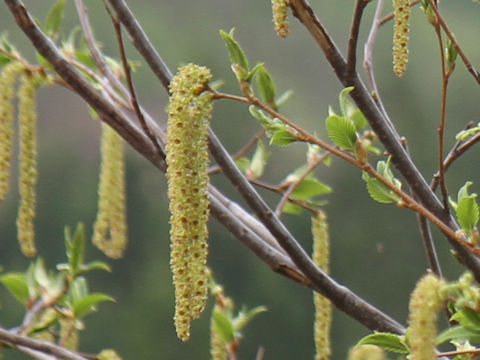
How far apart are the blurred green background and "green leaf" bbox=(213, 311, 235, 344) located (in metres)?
0.71

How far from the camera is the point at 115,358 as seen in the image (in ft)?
2.42

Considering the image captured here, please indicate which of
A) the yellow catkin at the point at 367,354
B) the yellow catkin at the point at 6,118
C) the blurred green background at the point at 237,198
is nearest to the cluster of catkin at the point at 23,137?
the yellow catkin at the point at 6,118

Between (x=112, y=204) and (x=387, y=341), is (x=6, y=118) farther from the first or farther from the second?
(x=387, y=341)

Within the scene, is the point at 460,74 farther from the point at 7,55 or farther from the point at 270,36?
the point at 7,55

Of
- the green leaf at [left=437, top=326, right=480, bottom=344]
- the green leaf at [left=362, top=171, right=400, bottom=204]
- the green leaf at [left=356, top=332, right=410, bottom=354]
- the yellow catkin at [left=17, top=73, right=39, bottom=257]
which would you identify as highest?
the yellow catkin at [left=17, top=73, right=39, bottom=257]

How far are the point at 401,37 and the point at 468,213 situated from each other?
12cm

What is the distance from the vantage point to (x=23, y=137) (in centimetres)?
68

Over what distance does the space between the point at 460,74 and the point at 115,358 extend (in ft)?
3.93

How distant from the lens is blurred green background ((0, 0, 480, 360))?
5.23 feet

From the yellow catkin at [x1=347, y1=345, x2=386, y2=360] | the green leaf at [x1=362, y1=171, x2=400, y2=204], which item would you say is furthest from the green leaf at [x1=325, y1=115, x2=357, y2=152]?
the yellow catkin at [x1=347, y1=345, x2=386, y2=360]

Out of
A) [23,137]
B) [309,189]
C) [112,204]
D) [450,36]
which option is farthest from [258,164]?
[450,36]

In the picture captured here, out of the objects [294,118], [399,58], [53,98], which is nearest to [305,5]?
[399,58]

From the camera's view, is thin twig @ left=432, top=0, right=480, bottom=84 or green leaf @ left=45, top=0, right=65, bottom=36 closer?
thin twig @ left=432, top=0, right=480, bottom=84

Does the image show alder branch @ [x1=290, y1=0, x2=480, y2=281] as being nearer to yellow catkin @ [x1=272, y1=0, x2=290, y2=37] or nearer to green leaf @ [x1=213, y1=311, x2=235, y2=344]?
yellow catkin @ [x1=272, y1=0, x2=290, y2=37]
